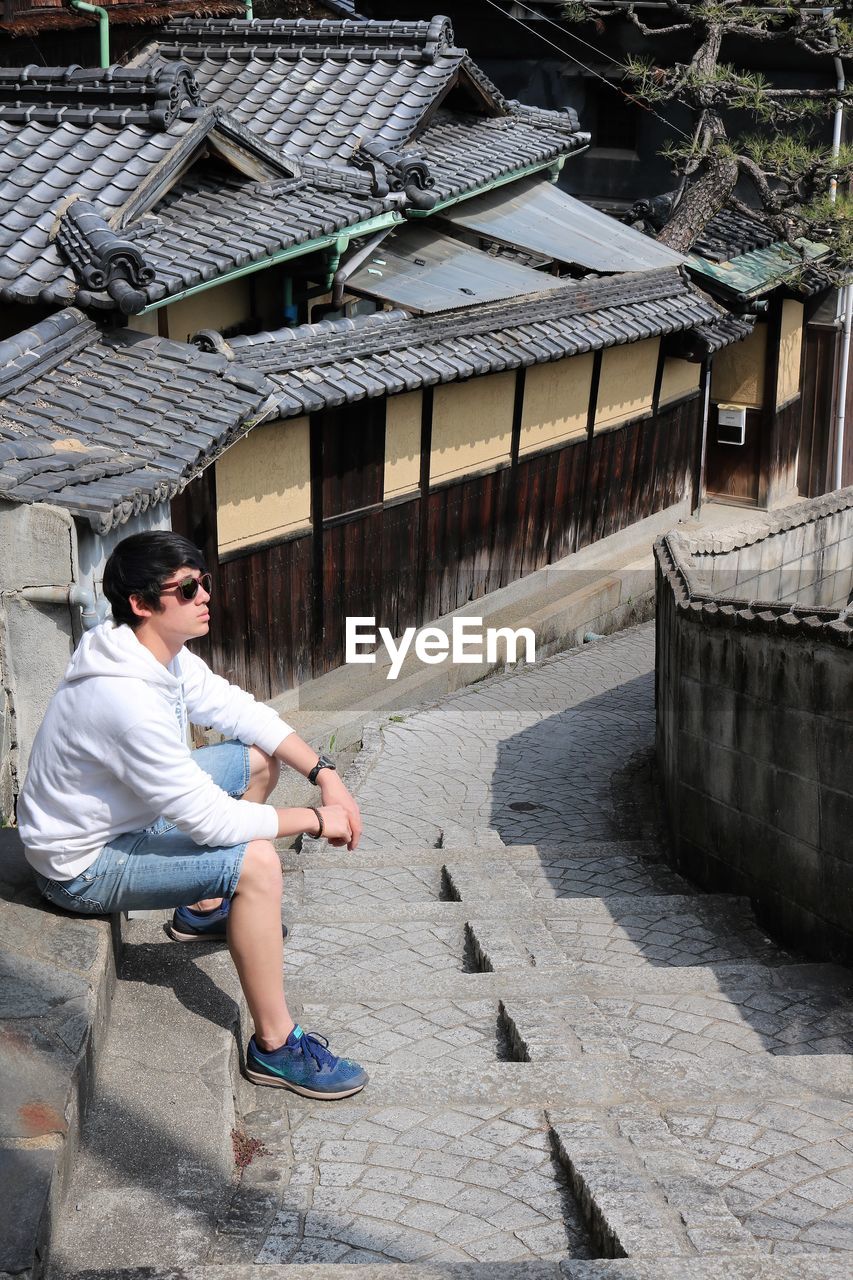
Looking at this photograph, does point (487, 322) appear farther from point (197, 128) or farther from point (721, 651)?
point (721, 651)

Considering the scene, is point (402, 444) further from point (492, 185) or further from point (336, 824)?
point (336, 824)

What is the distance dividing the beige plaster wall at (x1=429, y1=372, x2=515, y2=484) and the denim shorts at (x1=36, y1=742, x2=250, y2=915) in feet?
28.4

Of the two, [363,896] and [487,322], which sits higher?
[487,322]

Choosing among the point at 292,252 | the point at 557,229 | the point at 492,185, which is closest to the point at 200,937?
the point at 292,252

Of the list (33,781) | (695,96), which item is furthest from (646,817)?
(695,96)

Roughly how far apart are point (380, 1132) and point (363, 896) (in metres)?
3.24

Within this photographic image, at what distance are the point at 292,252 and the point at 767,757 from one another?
18.0ft

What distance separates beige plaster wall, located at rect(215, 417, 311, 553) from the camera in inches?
402

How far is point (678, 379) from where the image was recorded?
18172 mm

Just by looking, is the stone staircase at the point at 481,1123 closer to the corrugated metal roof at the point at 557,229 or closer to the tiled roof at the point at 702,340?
the corrugated metal roof at the point at 557,229

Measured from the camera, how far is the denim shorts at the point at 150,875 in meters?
4.48

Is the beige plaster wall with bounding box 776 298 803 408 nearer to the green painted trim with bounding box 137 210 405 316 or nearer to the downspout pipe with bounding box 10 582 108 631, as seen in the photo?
the green painted trim with bounding box 137 210 405 316

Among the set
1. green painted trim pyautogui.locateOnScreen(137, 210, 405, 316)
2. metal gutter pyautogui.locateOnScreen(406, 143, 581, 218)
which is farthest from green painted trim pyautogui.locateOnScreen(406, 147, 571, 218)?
green painted trim pyautogui.locateOnScreen(137, 210, 405, 316)

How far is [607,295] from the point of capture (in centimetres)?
1506
